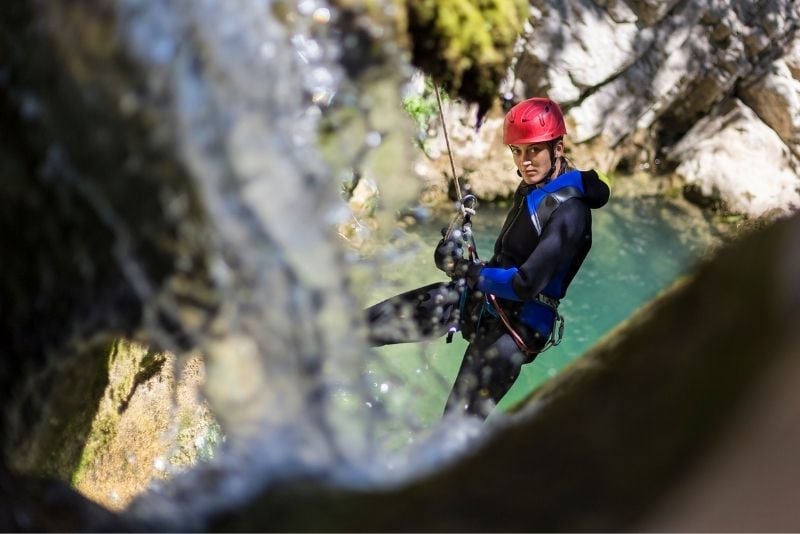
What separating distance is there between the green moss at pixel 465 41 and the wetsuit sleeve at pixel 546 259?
721mm

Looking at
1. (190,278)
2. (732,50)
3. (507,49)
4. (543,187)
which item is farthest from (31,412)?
(732,50)

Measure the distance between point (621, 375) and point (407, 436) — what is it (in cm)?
105

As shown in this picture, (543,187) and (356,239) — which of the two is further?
(356,239)

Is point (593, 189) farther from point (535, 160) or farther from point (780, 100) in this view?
point (780, 100)

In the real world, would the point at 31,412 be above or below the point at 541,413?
below

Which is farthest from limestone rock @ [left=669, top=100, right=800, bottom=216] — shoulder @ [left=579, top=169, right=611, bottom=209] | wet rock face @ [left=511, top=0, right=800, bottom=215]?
shoulder @ [left=579, top=169, right=611, bottom=209]

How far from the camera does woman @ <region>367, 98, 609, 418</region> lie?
3.05 metres

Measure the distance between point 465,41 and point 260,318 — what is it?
1.66 m

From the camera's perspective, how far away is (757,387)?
959mm

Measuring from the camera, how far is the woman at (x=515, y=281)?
10.0 ft

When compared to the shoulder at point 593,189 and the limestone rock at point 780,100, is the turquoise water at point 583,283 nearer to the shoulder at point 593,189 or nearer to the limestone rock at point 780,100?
the shoulder at point 593,189

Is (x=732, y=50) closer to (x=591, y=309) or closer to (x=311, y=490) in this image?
(x=591, y=309)

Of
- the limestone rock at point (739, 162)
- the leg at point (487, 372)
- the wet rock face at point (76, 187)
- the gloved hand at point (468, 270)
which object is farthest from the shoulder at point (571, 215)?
the limestone rock at point (739, 162)

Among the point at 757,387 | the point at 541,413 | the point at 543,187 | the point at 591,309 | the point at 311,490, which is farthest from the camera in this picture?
the point at 591,309
